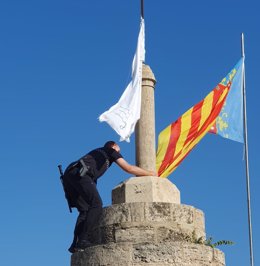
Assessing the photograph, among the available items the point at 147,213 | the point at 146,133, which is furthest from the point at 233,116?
the point at 147,213

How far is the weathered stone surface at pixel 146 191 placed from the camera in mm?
9898

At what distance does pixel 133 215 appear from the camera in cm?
958

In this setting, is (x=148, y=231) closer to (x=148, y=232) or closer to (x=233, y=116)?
(x=148, y=232)

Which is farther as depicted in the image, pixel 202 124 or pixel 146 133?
pixel 202 124

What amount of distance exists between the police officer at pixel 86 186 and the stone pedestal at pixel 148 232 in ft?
0.50

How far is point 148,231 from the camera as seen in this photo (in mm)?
9445

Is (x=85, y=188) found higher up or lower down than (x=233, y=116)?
lower down

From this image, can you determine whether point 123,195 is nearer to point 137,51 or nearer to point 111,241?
point 111,241

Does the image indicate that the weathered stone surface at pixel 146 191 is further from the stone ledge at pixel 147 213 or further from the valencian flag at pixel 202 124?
the valencian flag at pixel 202 124

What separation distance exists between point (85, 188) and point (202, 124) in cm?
617

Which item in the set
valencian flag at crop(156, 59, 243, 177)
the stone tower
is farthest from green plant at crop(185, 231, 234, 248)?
valencian flag at crop(156, 59, 243, 177)

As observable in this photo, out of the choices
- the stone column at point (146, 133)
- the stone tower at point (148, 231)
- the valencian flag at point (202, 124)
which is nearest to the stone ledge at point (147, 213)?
the stone tower at point (148, 231)

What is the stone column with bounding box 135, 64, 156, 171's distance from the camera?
34.7 ft

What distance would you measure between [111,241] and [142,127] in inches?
76.9
